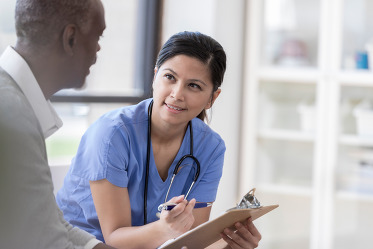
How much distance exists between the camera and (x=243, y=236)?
4.75 ft

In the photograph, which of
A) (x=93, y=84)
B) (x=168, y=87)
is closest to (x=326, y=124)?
(x=93, y=84)

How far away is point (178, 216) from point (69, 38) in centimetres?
58

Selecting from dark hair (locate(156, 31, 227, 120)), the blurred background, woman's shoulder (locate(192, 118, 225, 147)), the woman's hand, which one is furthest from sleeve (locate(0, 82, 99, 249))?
the blurred background

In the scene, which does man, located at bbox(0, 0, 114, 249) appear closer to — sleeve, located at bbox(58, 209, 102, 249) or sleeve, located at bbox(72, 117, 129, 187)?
sleeve, located at bbox(58, 209, 102, 249)

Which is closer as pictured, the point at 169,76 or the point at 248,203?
the point at 248,203

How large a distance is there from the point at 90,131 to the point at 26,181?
2.22 ft

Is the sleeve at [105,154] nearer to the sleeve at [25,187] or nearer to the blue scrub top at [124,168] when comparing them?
the blue scrub top at [124,168]

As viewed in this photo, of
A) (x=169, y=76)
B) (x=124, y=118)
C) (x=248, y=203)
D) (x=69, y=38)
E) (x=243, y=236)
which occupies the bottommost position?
(x=243, y=236)

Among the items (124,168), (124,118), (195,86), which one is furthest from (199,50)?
(124,168)

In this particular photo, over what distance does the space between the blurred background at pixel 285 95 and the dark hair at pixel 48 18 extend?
192cm

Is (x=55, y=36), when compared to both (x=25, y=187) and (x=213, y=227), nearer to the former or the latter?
(x=25, y=187)

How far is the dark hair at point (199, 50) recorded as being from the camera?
1550 mm

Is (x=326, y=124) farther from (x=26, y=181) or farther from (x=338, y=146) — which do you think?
(x=26, y=181)

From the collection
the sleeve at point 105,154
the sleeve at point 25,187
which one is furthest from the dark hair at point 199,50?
the sleeve at point 25,187
